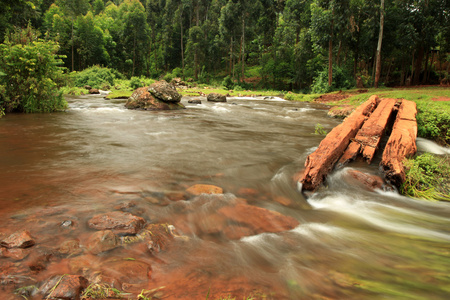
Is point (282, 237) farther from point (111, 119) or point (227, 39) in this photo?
point (227, 39)

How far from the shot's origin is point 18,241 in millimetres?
2420

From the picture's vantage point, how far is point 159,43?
62094 mm

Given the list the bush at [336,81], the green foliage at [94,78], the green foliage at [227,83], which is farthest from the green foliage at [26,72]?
the green foliage at [227,83]

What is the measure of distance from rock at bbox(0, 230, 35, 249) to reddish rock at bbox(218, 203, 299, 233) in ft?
6.88

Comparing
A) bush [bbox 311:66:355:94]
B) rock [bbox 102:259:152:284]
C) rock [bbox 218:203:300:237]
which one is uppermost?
bush [bbox 311:66:355:94]

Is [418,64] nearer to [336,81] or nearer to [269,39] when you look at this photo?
[336,81]

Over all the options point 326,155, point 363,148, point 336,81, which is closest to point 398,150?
point 363,148

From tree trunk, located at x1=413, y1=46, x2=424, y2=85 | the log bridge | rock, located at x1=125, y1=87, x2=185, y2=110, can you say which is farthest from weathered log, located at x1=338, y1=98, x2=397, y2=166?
tree trunk, located at x1=413, y1=46, x2=424, y2=85

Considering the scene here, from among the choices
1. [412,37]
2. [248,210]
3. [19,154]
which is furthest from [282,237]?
[412,37]

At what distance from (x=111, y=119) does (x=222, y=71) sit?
42.4 m

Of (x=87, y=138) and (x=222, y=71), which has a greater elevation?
(x=222, y=71)

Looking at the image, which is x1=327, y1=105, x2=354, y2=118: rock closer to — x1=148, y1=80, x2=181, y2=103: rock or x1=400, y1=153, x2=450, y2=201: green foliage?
x1=400, y1=153, x2=450, y2=201: green foliage

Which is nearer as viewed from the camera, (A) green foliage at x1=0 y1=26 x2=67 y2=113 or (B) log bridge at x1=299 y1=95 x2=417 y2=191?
(B) log bridge at x1=299 y1=95 x2=417 y2=191

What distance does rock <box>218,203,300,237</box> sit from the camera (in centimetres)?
333
